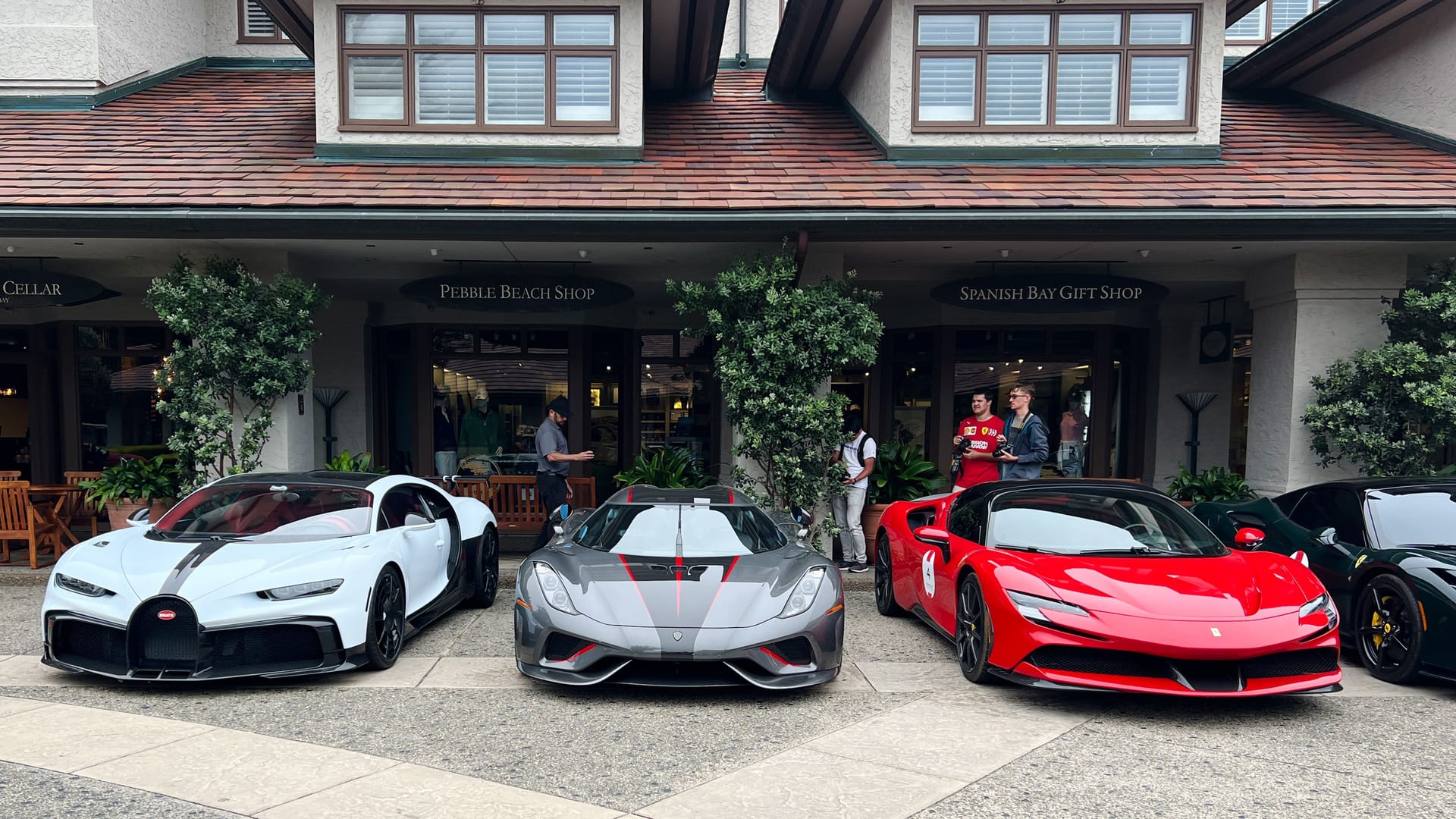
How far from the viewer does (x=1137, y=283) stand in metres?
8.34

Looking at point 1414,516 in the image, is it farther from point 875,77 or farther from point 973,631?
point 875,77

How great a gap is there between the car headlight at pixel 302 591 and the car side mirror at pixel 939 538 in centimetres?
371

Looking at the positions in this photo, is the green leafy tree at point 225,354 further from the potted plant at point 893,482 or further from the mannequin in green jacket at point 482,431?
the potted plant at point 893,482

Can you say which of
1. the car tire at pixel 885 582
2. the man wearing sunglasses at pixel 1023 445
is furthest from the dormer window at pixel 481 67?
the car tire at pixel 885 582

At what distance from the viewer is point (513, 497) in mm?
9734

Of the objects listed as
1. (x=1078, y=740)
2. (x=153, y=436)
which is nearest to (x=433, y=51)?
(x=153, y=436)

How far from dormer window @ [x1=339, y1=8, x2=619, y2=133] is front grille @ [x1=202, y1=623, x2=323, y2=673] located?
615 cm

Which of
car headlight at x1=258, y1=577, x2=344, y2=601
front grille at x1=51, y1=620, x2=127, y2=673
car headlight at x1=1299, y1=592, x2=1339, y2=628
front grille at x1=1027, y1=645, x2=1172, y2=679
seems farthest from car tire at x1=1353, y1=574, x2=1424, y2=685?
front grille at x1=51, y1=620, x2=127, y2=673

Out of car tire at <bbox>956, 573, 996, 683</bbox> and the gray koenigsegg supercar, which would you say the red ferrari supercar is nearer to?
car tire at <bbox>956, 573, 996, 683</bbox>

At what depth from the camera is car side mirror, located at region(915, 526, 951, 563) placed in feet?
17.9

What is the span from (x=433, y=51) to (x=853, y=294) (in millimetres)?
5423

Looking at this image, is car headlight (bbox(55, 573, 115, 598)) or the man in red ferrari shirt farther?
the man in red ferrari shirt

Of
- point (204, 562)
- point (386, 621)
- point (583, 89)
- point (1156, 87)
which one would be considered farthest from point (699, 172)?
point (204, 562)

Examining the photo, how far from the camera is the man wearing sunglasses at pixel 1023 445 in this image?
7.80 metres
